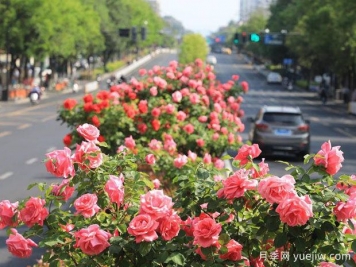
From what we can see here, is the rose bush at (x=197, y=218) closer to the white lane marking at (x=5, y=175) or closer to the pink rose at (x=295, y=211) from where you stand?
the pink rose at (x=295, y=211)

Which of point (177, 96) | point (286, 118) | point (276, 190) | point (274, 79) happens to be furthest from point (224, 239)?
point (274, 79)

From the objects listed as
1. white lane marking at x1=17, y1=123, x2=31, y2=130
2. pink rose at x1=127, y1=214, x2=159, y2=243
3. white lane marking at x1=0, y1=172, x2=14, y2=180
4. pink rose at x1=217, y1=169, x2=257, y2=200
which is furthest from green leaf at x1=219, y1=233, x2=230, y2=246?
white lane marking at x1=17, y1=123, x2=31, y2=130

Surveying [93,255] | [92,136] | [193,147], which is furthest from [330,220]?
[193,147]

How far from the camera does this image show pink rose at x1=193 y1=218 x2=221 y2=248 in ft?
20.6

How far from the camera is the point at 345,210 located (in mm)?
6316

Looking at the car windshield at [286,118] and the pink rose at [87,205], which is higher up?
the pink rose at [87,205]

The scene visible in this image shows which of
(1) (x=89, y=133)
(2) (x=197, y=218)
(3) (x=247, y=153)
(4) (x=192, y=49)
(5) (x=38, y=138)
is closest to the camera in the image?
(2) (x=197, y=218)

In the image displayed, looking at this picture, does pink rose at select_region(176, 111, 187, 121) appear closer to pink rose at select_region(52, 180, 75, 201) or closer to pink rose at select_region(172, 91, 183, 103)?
pink rose at select_region(172, 91, 183, 103)

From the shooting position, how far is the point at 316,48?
264 feet

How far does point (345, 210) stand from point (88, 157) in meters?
1.78

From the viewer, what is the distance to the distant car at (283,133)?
2942 centimetres

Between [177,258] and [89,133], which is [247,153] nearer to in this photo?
[89,133]

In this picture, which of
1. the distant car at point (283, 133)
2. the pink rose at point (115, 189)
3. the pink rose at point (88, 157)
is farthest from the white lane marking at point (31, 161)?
the pink rose at point (115, 189)

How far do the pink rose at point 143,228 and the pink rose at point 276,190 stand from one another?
0.67 meters
